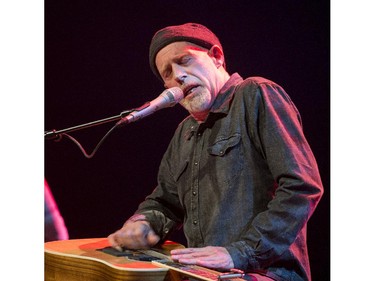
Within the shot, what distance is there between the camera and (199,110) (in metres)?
2.08

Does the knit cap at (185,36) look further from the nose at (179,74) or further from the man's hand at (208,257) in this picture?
the man's hand at (208,257)

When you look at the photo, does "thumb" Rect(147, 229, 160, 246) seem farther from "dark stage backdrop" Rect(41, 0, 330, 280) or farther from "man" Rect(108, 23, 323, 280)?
"dark stage backdrop" Rect(41, 0, 330, 280)

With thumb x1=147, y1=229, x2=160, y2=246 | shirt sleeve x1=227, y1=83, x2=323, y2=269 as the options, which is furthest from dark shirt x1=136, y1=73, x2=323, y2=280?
thumb x1=147, y1=229, x2=160, y2=246

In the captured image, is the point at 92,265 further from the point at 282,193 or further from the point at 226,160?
the point at 282,193

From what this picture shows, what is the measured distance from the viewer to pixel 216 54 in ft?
6.90

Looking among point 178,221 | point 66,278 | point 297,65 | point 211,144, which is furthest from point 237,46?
point 66,278

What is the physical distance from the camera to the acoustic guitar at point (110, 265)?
1.81m

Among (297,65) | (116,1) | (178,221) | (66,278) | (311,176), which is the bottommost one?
(66,278)

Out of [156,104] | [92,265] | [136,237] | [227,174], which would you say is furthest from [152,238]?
[156,104]

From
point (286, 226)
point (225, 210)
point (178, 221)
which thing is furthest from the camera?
point (178, 221)

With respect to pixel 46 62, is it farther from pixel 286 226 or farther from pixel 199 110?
pixel 286 226

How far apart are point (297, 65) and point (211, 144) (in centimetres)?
37

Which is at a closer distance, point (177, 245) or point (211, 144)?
point (211, 144)

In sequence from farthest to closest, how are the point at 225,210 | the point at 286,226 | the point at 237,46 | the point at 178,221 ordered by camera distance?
the point at 178,221, the point at 237,46, the point at 225,210, the point at 286,226
